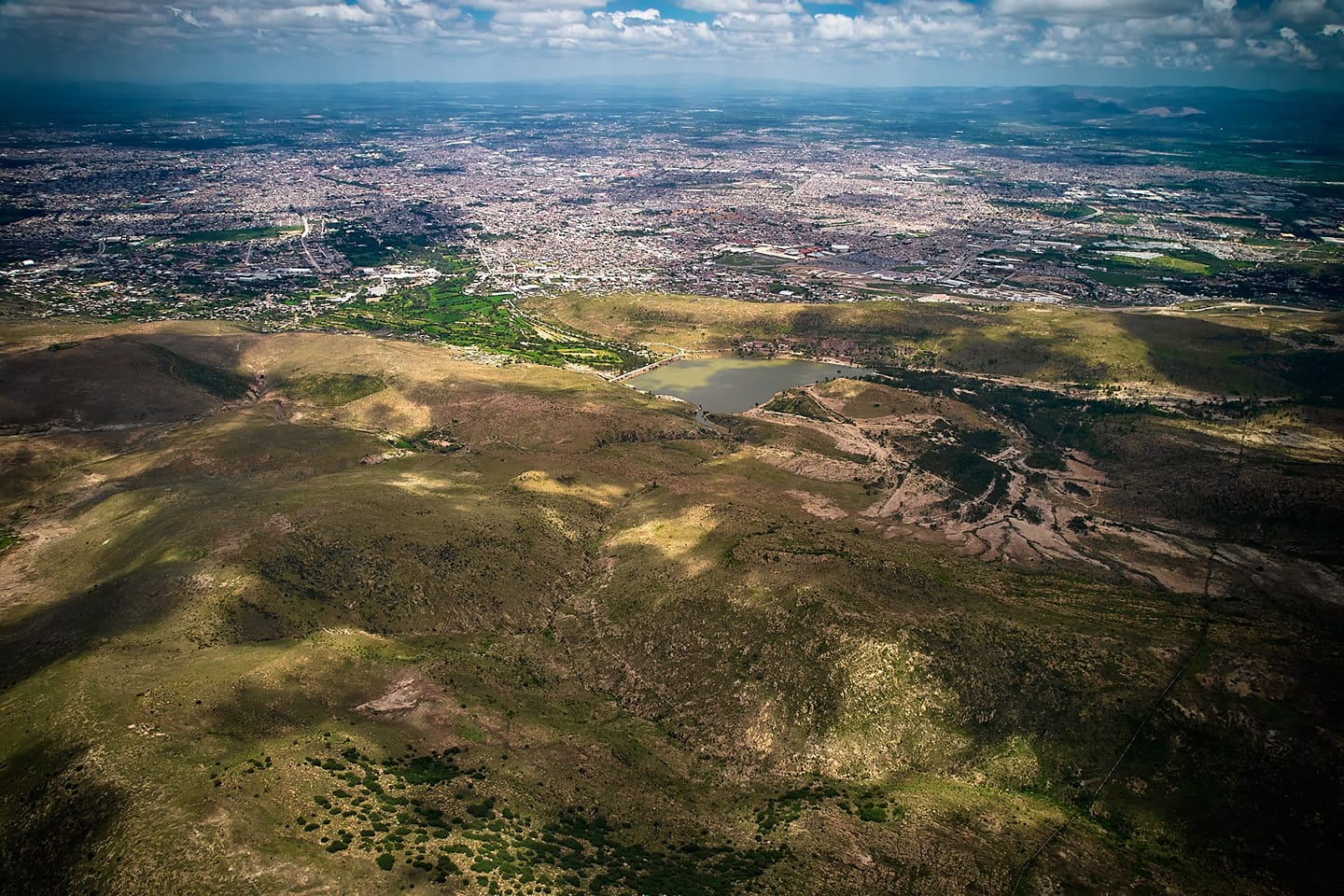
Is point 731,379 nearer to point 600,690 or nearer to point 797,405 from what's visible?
point 797,405

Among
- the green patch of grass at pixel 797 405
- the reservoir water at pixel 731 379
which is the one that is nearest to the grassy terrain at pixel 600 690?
the green patch of grass at pixel 797 405

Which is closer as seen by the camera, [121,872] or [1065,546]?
[121,872]

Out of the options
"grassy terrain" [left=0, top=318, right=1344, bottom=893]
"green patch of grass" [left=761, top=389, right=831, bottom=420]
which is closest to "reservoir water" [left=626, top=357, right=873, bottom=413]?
"green patch of grass" [left=761, top=389, right=831, bottom=420]

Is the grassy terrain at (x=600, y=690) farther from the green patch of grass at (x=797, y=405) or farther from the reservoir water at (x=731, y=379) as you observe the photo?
the reservoir water at (x=731, y=379)

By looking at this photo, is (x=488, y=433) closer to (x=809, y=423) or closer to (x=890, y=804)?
(x=809, y=423)

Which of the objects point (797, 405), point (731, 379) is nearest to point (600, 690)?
point (797, 405)

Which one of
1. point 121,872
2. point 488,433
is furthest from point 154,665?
point 488,433
